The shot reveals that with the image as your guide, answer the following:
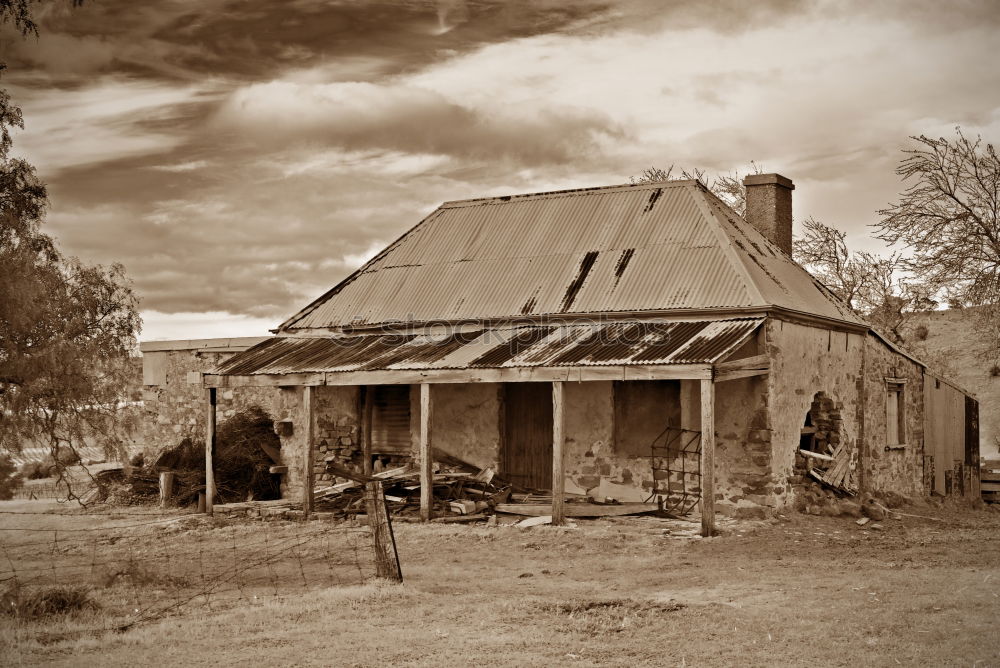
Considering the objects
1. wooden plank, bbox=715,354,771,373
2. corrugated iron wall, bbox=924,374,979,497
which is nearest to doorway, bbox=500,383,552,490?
wooden plank, bbox=715,354,771,373

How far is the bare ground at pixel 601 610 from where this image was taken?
7797mm

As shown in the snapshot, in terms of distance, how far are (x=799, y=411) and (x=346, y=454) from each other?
7.76 m

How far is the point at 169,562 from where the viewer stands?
12766 mm

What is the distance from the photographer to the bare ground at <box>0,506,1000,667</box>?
25.6 ft

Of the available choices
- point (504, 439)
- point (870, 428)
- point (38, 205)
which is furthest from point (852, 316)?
point (38, 205)

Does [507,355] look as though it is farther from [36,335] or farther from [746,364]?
[36,335]

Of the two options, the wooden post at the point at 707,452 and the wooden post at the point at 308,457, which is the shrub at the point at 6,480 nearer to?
the wooden post at the point at 308,457

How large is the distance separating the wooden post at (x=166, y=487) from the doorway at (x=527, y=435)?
609cm

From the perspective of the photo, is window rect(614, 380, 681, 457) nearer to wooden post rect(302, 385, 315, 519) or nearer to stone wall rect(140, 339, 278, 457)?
wooden post rect(302, 385, 315, 519)

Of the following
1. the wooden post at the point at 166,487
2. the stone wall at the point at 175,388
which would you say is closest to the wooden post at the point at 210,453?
the wooden post at the point at 166,487

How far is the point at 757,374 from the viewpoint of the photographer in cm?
1464

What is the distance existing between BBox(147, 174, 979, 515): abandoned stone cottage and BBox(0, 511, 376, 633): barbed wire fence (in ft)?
6.62

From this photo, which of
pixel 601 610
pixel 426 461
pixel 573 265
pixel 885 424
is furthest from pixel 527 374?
pixel 885 424

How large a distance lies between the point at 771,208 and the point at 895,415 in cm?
449
